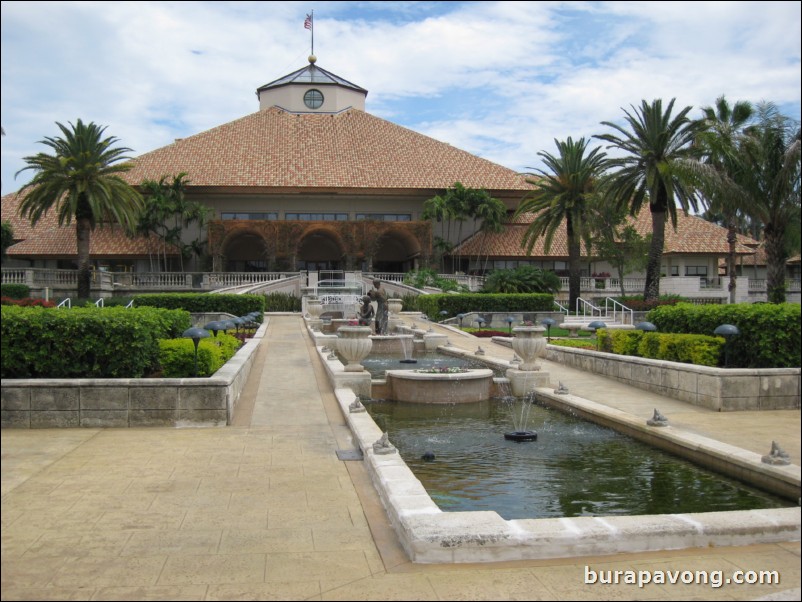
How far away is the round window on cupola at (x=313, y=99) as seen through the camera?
67438 millimetres

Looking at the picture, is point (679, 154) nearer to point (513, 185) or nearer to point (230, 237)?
point (513, 185)

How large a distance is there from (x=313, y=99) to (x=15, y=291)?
1413 inches

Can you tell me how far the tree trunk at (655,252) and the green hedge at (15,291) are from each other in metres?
35.4

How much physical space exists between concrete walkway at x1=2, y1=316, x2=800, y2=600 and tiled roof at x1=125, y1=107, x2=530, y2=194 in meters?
47.4

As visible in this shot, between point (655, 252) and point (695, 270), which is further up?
point (655, 252)

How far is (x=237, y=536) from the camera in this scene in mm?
5500

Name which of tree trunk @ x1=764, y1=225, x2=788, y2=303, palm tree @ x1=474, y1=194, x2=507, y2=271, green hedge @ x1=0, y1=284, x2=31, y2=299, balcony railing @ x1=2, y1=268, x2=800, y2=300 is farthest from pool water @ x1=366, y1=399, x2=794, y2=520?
palm tree @ x1=474, y1=194, x2=507, y2=271

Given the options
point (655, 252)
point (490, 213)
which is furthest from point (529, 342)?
point (490, 213)

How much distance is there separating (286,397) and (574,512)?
695 centimetres

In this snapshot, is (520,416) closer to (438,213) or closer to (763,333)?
(763,333)

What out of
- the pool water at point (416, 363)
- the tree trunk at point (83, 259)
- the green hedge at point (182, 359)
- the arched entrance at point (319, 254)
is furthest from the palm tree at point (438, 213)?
the green hedge at point (182, 359)

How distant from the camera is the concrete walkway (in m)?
4.46

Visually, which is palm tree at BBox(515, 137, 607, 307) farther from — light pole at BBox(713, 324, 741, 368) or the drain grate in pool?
the drain grate in pool

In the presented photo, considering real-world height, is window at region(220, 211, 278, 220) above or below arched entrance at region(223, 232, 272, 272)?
above
